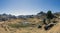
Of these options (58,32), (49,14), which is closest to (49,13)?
(49,14)

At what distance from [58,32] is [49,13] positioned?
21.5 m

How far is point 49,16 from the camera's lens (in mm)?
47094

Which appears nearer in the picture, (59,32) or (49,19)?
(59,32)

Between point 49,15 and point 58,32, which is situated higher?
point 49,15

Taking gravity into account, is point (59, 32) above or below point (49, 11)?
below

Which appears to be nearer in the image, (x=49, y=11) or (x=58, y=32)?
(x=58, y=32)

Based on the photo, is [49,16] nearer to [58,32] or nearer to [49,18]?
[49,18]

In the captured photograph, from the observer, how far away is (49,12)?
45.8 m

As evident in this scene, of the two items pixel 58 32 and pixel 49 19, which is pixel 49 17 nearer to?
pixel 49 19

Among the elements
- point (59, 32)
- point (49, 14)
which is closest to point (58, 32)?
point (59, 32)

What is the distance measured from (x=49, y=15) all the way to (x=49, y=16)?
63 cm

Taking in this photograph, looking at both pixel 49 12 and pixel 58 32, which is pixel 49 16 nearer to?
pixel 49 12

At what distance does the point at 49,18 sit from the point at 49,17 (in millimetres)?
564

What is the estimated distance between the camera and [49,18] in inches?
1841
